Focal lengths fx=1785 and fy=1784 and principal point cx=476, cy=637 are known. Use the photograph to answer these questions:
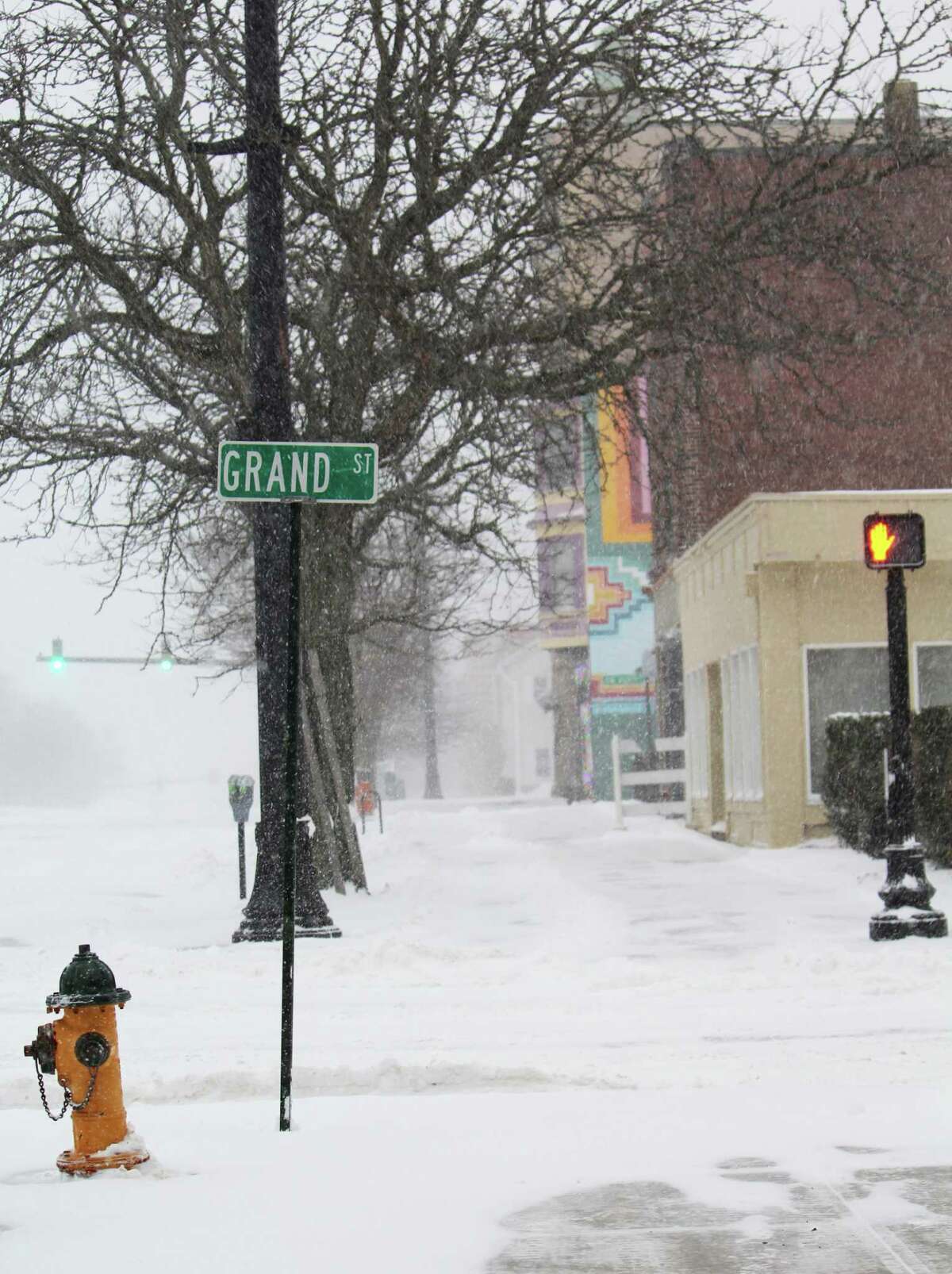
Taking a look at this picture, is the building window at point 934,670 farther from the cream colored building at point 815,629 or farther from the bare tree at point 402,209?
the bare tree at point 402,209

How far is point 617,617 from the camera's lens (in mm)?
57125

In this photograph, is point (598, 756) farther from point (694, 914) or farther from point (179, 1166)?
point (179, 1166)

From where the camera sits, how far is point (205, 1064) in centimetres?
856

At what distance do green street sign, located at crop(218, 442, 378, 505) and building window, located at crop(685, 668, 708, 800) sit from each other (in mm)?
23045

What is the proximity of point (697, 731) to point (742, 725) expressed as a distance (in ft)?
16.4

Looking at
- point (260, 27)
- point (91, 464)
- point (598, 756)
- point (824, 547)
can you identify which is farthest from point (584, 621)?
point (260, 27)

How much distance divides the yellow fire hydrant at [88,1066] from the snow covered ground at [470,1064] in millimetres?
98

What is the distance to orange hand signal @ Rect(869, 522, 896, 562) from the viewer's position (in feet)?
43.0

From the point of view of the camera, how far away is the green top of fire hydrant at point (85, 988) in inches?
239

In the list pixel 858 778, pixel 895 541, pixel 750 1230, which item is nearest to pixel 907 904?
pixel 895 541

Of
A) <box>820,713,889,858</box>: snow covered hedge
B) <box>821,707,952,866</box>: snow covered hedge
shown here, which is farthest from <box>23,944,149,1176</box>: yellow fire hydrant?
<box>820,713,889,858</box>: snow covered hedge

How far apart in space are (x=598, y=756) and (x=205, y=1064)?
158ft

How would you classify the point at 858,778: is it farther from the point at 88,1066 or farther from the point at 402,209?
the point at 88,1066

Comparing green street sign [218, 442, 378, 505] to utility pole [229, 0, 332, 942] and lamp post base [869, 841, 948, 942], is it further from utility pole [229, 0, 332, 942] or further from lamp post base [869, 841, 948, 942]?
lamp post base [869, 841, 948, 942]
